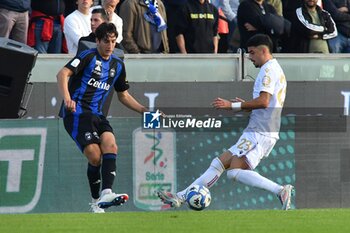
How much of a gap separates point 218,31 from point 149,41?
4.81 feet

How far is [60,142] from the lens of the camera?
1529cm

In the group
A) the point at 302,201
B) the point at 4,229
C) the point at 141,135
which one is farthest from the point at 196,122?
the point at 4,229

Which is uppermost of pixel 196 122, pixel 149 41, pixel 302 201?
pixel 149 41

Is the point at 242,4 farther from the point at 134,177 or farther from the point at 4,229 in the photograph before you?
the point at 4,229

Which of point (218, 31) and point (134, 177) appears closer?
point (134, 177)

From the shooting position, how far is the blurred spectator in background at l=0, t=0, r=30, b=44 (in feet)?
51.7

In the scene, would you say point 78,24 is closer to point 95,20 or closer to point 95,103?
point 95,20

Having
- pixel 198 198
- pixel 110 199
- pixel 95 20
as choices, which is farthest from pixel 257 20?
pixel 110 199

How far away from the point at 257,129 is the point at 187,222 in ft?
12.0

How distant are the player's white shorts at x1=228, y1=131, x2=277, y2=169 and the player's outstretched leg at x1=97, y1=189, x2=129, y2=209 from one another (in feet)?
6.17

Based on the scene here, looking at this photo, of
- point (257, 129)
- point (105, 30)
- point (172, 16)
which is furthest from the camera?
point (172, 16)

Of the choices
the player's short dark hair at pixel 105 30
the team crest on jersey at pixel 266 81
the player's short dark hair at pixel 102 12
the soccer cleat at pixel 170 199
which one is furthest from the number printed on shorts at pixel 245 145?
the player's short dark hair at pixel 102 12

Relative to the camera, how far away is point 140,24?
16688 mm

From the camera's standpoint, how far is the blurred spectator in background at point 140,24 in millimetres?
16594
